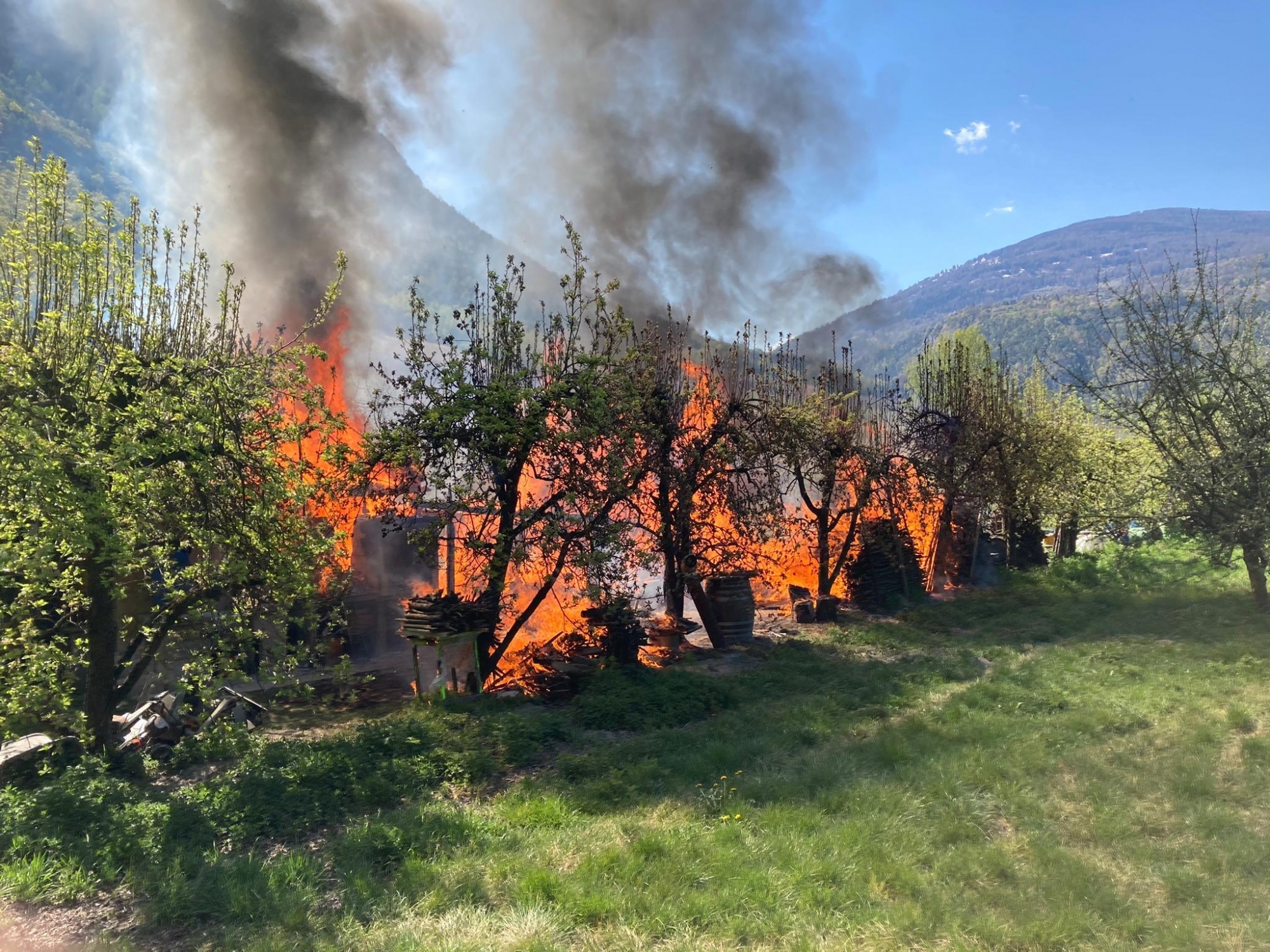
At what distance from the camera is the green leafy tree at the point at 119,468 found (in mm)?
5039

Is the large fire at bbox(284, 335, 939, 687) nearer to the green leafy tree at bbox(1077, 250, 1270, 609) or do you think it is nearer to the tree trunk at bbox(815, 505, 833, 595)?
the tree trunk at bbox(815, 505, 833, 595)

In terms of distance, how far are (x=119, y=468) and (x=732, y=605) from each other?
8521mm

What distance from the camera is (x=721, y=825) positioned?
494cm

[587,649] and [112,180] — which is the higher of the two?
[112,180]

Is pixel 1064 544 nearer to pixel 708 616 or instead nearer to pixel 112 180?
Answer: pixel 708 616

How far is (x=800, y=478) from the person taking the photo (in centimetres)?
1295

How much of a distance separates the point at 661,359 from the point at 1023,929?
30.9 ft

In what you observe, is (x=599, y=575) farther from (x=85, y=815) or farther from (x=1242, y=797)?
(x=1242, y=797)

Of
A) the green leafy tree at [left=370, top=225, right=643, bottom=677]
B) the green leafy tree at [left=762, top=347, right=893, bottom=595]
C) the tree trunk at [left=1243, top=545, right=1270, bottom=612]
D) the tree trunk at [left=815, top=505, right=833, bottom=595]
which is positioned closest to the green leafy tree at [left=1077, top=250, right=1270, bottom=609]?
the tree trunk at [left=1243, top=545, right=1270, bottom=612]

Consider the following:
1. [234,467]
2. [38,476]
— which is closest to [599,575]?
[234,467]

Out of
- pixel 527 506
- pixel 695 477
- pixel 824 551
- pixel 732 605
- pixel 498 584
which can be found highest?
pixel 695 477

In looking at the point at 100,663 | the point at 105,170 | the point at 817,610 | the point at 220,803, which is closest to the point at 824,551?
the point at 817,610

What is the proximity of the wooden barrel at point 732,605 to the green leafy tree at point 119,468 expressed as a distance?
21.4 ft

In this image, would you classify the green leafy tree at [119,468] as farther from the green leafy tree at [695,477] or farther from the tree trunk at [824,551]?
the tree trunk at [824,551]
